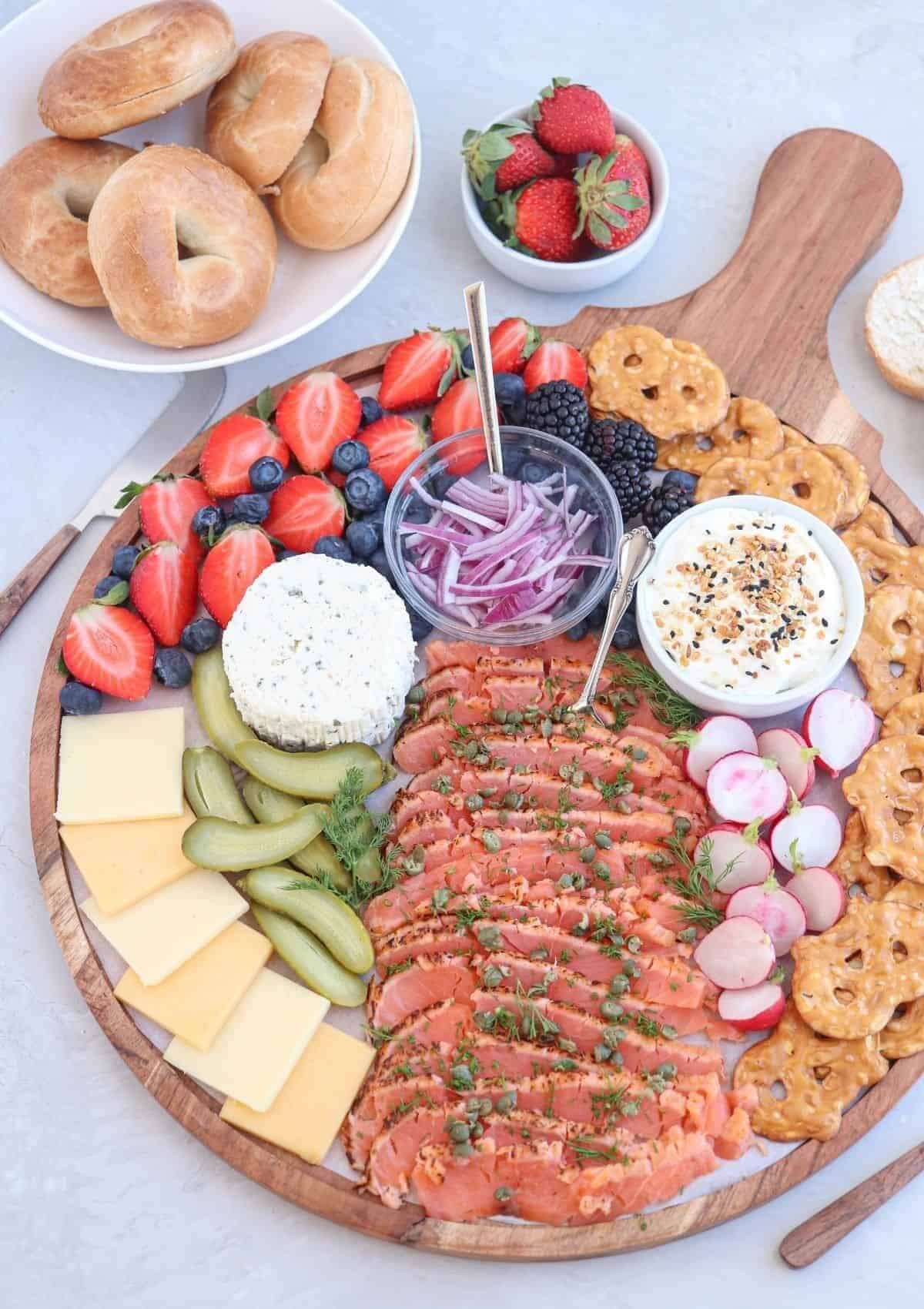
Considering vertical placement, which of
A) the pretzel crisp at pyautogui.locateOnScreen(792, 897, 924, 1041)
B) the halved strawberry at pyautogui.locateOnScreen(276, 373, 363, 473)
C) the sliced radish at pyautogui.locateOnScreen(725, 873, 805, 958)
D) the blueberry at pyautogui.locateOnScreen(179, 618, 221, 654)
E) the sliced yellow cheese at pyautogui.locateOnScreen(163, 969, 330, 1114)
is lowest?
the sliced yellow cheese at pyautogui.locateOnScreen(163, 969, 330, 1114)

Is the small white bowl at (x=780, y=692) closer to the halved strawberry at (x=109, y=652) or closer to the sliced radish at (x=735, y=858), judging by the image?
the sliced radish at (x=735, y=858)

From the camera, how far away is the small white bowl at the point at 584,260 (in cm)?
349

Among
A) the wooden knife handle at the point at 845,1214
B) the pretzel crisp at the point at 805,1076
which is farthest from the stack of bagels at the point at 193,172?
the wooden knife handle at the point at 845,1214

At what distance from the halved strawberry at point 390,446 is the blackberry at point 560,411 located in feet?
1.06

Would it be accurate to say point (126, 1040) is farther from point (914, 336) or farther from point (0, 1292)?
point (914, 336)

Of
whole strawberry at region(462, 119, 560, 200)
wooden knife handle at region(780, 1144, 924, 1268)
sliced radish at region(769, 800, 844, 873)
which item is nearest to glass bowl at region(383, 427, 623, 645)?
sliced radish at region(769, 800, 844, 873)

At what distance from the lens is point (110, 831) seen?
2.92m

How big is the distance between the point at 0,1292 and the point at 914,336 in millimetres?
3359

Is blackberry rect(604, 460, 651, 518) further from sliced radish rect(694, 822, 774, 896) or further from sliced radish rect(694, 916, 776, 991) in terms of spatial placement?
sliced radish rect(694, 916, 776, 991)

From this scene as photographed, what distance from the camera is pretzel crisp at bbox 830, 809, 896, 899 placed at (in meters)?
2.86

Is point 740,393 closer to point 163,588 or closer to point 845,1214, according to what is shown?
point 163,588

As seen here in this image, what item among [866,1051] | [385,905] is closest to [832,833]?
[866,1051]

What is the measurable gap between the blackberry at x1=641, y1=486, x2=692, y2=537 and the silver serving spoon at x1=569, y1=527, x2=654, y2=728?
0.60 feet

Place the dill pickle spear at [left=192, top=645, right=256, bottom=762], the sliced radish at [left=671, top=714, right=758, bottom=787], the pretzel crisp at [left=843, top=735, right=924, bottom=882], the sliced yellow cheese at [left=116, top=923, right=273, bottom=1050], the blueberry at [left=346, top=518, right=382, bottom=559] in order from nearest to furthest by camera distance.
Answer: the sliced yellow cheese at [left=116, top=923, right=273, bottom=1050] → the pretzel crisp at [left=843, top=735, right=924, bottom=882] → the sliced radish at [left=671, top=714, right=758, bottom=787] → the dill pickle spear at [left=192, top=645, right=256, bottom=762] → the blueberry at [left=346, top=518, right=382, bottom=559]
